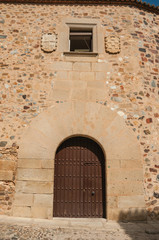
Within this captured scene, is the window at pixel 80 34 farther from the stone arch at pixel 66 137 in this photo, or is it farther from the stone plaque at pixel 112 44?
the stone arch at pixel 66 137

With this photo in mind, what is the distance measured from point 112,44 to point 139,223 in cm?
413

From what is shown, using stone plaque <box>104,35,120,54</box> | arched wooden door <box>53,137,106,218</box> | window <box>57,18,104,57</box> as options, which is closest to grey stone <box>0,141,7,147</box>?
arched wooden door <box>53,137,106,218</box>

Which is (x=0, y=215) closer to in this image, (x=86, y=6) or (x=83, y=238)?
(x=83, y=238)

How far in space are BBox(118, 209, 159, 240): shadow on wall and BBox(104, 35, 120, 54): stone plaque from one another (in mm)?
3710

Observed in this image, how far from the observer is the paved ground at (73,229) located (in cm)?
315

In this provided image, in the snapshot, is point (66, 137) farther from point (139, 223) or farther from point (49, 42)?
point (49, 42)

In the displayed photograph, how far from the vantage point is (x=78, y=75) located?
4.91 meters

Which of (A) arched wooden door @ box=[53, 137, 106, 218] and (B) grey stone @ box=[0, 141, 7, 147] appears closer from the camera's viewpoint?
(A) arched wooden door @ box=[53, 137, 106, 218]

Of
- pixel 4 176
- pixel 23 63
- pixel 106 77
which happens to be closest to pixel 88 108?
pixel 106 77

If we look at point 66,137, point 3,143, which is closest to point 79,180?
point 66,137

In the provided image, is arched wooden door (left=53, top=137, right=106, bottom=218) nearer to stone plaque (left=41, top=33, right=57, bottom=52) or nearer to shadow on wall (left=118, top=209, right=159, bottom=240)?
shadow on wall (left=118, top=209, right=159, bottom=240)

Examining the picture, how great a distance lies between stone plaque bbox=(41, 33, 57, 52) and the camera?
506 cm

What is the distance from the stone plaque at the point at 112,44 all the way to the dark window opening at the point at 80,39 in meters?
0.52

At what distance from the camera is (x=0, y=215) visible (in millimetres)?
3982
